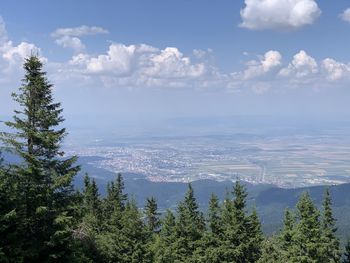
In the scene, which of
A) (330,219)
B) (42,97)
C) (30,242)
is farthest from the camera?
(330,219)

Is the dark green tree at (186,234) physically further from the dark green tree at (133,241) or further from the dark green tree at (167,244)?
the dark green tree at (133,241)

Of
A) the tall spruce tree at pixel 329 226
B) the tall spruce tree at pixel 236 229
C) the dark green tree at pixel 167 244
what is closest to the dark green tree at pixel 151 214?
the dark green tree at pixel 167 244

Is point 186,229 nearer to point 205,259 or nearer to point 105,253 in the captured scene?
point 205,259

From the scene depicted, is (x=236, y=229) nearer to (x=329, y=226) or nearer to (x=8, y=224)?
(x=8, y=224)

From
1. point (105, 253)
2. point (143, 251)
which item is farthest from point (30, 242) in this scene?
point (143, 251)

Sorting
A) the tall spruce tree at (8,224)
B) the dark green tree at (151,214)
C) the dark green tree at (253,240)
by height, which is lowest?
the dark green tree at (151,214)

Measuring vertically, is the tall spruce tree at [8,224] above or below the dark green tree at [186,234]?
above

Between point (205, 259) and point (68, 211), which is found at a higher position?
point (68, 211)
